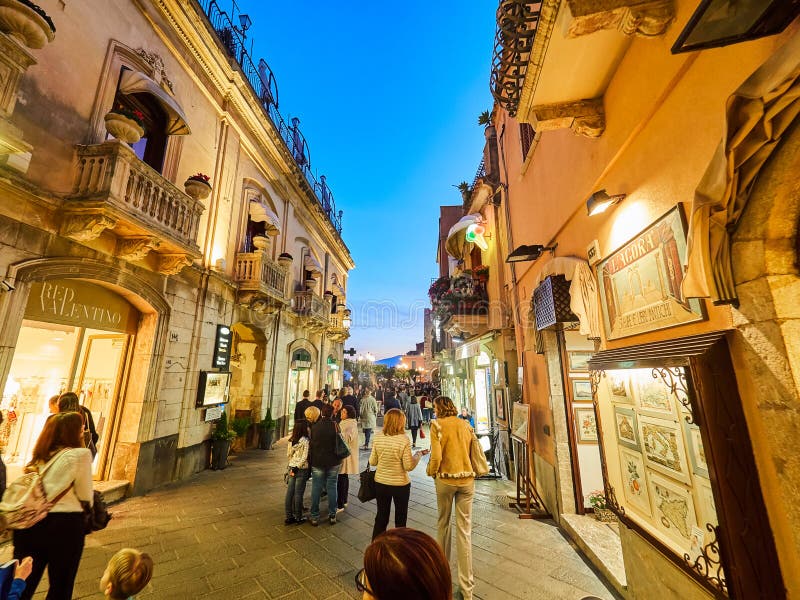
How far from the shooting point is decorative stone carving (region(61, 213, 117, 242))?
5219 mm

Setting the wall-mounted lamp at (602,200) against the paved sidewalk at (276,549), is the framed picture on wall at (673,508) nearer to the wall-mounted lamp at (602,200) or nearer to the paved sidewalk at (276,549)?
the paved sidewalk at (276,549)

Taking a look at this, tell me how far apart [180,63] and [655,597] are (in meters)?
12.6

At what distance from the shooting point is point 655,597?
9.28 ft

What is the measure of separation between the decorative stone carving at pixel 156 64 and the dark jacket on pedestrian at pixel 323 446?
330 inches

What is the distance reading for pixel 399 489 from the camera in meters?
3.87

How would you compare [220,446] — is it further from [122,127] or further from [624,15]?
[624,15]

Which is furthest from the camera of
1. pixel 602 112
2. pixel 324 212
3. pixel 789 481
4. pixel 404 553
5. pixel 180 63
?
pixel 324 212

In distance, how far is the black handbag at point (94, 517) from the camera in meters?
2.68

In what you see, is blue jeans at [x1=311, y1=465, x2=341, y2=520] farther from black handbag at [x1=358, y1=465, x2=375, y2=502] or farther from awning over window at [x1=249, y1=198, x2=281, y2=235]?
awning over window at [x1=249, y1=198, x2=281, y2=235]

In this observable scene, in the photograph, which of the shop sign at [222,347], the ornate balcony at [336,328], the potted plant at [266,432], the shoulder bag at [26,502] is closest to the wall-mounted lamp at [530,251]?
the shoulder bag at [26,502]

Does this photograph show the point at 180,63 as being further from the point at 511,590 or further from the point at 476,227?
the point at 511,590

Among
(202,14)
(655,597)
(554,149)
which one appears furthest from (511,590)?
(202,14)

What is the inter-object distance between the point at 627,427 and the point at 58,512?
202 inches

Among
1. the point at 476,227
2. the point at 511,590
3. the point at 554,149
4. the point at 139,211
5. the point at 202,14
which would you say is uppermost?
the point at 202,14
